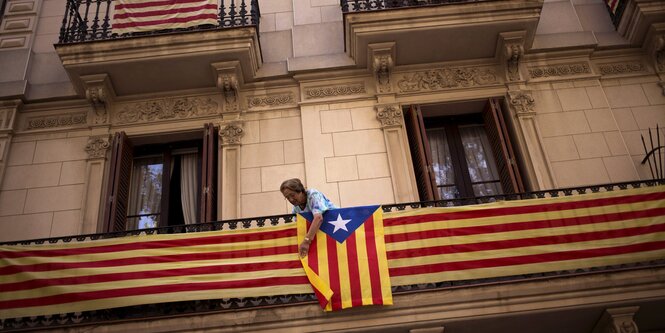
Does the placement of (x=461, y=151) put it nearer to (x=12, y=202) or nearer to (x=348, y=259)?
(x=348, y=259)

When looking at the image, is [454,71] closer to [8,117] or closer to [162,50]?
[162,50]

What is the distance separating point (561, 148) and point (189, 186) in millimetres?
6160

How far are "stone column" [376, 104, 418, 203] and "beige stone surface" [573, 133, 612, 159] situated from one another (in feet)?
9.11

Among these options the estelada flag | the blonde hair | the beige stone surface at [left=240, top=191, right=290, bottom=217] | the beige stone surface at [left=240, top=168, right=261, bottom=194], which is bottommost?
the estelada flag

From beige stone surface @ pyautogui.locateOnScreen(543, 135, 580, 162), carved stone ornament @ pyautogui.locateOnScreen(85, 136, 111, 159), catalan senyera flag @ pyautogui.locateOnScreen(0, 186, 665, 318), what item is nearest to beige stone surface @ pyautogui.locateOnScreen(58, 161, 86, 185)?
carved stone ornament @ pyautogui.locateOnScreen(85, 136, 111, 159)

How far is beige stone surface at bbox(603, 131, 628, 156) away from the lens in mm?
10281

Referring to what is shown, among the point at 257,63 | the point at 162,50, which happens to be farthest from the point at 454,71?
the point at 162,50

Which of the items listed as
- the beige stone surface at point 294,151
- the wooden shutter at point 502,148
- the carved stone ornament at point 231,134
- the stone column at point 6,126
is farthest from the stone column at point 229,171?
the wooden shutter at point 502,148

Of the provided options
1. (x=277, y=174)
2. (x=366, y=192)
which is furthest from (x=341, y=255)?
(x=277, y=174)

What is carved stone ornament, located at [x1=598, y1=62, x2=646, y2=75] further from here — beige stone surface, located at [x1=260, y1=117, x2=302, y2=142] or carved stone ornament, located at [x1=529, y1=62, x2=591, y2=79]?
beige stone surface, located at [x1=260, y1=117, x2=302, y2=142]

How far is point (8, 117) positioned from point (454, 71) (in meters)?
7.76

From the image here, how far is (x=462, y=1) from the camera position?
35.7ft

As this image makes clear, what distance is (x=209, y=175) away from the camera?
1020 centimetres

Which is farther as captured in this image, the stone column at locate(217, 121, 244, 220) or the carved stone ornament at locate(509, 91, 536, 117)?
the carved stone ornament at locate(509, 91, 536, 117)
